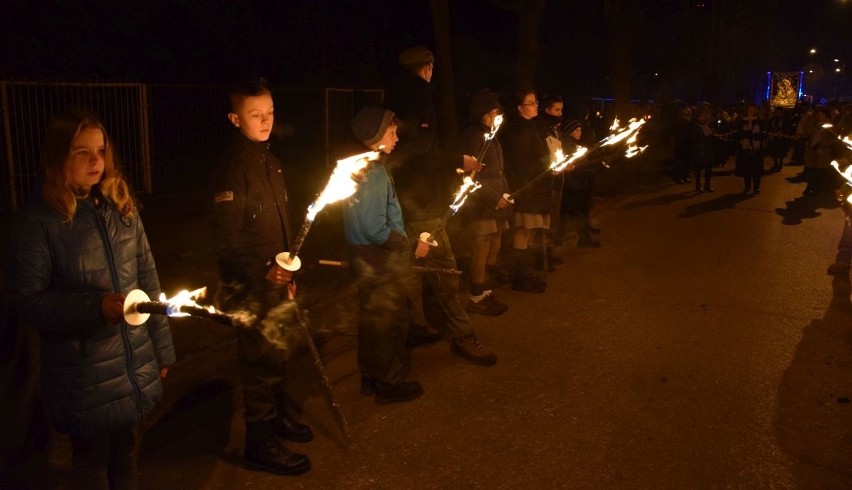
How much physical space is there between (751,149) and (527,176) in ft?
30.2

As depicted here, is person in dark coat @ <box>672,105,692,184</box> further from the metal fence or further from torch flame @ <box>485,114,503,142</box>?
torch flame @ <box>485,114,503,142</box>

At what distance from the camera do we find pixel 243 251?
3.78 metres

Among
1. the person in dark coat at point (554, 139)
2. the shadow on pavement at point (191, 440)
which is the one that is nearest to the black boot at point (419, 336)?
the shadow on pavement at point (191, 440)

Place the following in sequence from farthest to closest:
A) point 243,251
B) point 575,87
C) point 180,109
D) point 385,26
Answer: point 575,87
point 385,26
point 180,109
point 243,251

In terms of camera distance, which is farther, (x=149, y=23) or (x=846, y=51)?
(x=846, y=51)

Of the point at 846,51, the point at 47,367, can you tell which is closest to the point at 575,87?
the point at 47,367

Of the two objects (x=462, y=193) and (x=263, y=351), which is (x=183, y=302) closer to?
(x=263, y=351)

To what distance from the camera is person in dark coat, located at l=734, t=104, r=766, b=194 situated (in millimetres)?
14609

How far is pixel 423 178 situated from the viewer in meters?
5.29

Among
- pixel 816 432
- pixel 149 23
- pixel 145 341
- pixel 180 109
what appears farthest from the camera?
pixel 149 23

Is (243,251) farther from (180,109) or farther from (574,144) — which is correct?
(180,109)

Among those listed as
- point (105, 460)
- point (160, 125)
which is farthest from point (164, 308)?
point (160, 125)

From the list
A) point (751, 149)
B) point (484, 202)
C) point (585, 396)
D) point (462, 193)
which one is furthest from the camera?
point (751, 149)

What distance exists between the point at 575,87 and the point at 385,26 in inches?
1011
